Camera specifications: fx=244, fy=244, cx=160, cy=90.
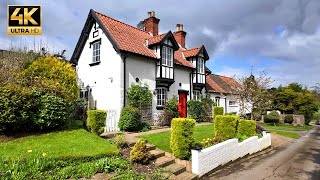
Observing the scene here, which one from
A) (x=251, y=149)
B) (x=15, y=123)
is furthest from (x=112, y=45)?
(x=251, y=149)

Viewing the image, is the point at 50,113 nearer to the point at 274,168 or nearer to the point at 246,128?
the point at 274,168

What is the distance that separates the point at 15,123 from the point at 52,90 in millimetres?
2338

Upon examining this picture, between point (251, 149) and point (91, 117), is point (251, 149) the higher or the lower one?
the lower one

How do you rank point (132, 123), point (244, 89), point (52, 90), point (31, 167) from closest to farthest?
point (31, 167), point (52, 90), point (132, 123), point (244, 89)

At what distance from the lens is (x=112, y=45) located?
1656 centimetres

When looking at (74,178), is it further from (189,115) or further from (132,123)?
(189,115)

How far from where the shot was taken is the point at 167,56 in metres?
19.4

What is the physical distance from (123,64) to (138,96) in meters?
2.38

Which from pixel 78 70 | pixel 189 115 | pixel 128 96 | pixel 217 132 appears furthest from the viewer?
pixel 189 115

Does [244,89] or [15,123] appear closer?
[15,123]

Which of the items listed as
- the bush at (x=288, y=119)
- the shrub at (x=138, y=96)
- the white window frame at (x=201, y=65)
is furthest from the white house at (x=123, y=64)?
the bush at (x=288, y=119)

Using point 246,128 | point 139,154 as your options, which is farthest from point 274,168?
point 139,154

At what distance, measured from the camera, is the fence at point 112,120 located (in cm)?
1517

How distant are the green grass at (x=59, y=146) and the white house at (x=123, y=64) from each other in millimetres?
5988
